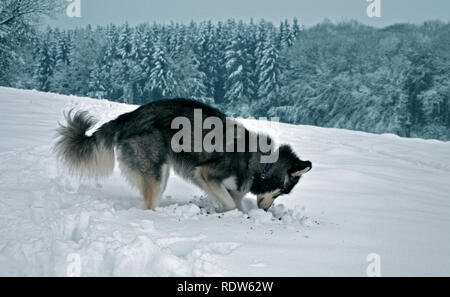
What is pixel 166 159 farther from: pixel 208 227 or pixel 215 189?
pixel 208 227

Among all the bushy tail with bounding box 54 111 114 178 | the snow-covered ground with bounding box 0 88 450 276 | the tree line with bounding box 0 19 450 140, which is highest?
the tree line with bounding box 0 19 450 140

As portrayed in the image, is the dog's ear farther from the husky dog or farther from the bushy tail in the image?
the bushy tail

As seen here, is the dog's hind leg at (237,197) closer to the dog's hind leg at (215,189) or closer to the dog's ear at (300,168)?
the dog's hind leg at (215,189)

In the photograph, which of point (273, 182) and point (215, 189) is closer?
point (215, 189)

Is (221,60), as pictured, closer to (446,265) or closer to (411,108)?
(411,108)

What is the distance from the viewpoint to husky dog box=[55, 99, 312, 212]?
5648 millimetres

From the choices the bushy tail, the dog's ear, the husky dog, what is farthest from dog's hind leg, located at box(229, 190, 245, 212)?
the bushy tail

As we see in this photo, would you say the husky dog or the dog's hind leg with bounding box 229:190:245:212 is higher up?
the husky dog

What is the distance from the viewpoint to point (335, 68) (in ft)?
177

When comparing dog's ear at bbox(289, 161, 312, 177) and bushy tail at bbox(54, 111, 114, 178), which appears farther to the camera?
bushy tail at bbox(54, 111, 114, 178)

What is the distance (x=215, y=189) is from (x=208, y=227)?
127 cm

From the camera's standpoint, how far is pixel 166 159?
572 cm

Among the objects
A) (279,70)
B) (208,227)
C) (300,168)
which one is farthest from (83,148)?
(279,70)

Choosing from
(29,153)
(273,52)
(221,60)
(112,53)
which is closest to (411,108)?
(273,52)
